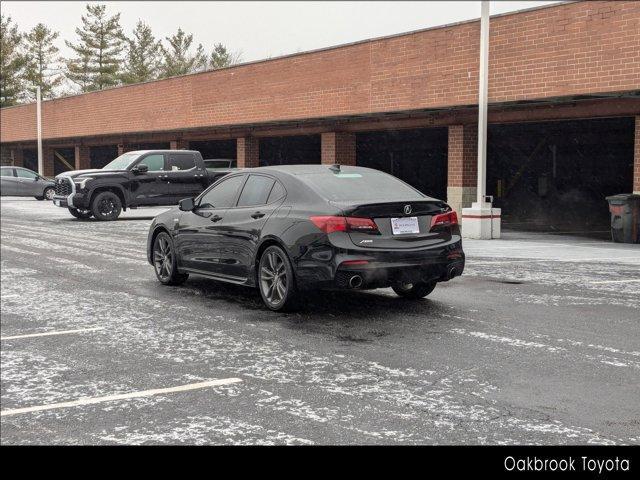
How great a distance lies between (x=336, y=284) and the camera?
8188 millimetres

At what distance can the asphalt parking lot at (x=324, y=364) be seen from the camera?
15.8 feet

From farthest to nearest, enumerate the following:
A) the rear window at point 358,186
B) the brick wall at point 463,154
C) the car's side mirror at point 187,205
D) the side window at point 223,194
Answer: the brick wall at point 463,154, the car's side mirror at point 187,205, the side window at point 223,194, the rear window at point 358,186

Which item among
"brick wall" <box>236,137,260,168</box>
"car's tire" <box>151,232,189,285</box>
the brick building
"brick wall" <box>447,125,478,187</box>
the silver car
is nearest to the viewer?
"car's tire" <box>151,232,189,285</box>

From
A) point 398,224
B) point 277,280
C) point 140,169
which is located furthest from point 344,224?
point 140,169

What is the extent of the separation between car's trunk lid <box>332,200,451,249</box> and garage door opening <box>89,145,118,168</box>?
1631 inches

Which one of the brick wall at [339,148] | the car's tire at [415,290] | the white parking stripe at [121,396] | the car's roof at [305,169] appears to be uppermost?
the brick wall at [339,148]

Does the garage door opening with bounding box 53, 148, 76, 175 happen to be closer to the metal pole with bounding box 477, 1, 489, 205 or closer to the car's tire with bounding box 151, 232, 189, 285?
the metal pole with bounding box 477, 1, 489, 205

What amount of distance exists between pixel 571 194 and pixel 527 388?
23.6m

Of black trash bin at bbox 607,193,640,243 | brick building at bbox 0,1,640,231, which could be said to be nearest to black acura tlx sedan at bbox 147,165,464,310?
black trash bin at bbox 607,193,640,243

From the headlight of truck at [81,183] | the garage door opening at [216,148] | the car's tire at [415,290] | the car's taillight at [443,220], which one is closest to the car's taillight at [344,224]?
the car's taillight at [443,220]

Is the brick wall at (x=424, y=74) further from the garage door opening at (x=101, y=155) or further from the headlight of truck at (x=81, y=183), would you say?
the garage door opening at (x=101, y=155)

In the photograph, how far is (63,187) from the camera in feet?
84.7

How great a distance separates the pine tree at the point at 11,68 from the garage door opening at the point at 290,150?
187 ft

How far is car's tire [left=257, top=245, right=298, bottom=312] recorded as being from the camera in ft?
28.1
